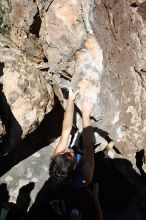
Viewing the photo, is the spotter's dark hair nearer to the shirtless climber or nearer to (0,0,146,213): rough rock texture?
the shirtless climber

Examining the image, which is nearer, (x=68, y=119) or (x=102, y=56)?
(x=68, y=119)

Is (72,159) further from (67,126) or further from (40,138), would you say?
(40,138)

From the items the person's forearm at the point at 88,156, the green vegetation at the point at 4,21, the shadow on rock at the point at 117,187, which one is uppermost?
the green vegetation at the point at 4,21

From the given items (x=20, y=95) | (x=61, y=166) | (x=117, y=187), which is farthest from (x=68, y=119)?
(x=117, y=187)

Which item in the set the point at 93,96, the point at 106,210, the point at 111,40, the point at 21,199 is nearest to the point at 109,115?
the point at 93,96

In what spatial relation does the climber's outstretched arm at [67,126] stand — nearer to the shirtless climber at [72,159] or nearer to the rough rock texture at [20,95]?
the shirtless climber at [72,159]

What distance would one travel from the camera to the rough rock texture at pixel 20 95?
14.9 feet

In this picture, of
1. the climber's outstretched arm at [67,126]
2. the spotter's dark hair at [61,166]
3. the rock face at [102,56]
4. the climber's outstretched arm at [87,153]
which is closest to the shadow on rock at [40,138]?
the rock face at [102,56]

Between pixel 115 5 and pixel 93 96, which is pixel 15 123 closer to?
pixel 93 96

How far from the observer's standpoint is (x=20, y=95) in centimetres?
467

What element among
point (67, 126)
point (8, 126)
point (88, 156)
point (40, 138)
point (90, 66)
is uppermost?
point (90, 66)

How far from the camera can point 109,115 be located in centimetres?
500

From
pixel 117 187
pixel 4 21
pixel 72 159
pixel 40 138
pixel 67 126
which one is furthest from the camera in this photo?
pixel 40 138

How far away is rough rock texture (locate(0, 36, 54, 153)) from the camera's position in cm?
455
